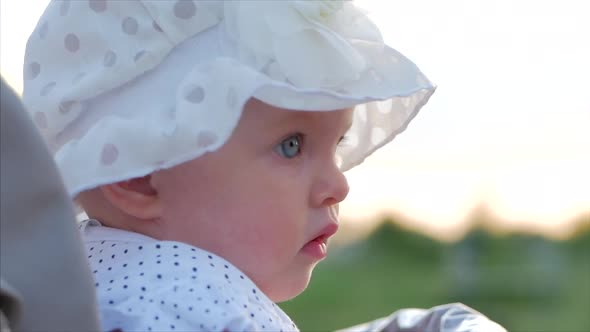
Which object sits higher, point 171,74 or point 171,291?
point 171,74

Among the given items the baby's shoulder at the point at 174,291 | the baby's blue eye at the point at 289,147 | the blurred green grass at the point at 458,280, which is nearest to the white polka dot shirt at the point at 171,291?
the baby's shoulder at the point at 174,291

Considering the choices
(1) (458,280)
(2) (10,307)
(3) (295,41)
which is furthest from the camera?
(1) (458,280)

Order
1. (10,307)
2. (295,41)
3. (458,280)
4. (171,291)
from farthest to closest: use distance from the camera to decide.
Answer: (458,280)
(295,41)
(171,291)
(10,307)

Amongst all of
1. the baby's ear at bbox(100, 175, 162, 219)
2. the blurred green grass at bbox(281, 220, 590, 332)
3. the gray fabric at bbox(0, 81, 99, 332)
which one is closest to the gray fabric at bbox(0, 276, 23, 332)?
the gray fabric at bbox(0, 81, 99, 332)

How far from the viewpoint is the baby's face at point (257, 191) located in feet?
2.85

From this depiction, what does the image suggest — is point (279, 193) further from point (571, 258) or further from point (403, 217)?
point (571, 258)

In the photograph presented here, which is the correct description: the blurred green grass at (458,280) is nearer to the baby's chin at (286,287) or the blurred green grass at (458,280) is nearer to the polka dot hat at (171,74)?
the baby's chin at (286,287)

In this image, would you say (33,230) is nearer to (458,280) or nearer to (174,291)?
(174,291)

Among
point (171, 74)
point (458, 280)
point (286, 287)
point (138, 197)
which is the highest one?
point (171, 74)

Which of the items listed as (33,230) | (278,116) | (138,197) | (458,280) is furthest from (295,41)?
(458,280)

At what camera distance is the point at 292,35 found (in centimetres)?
85

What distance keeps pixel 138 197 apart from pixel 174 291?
0.15m

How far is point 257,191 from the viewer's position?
2.88 ft

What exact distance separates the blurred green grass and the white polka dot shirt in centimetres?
284
